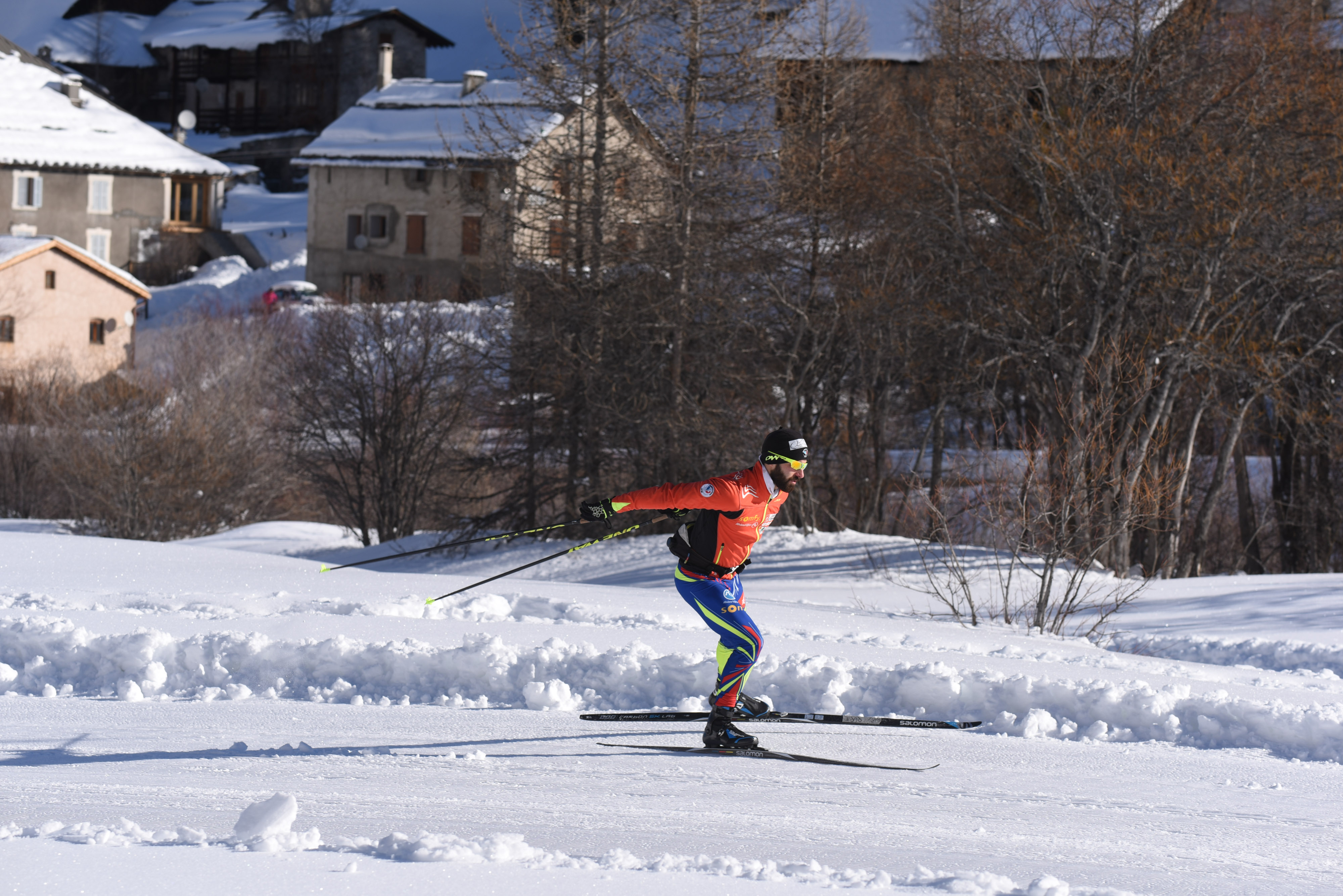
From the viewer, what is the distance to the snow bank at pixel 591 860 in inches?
178

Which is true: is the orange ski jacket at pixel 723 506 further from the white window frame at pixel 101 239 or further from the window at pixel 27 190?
the window at pixel 27 190

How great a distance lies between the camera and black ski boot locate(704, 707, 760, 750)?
21.2 ft

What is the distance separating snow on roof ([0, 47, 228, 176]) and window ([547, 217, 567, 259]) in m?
37.5

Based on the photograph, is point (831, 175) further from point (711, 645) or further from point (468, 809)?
point (468, 809)

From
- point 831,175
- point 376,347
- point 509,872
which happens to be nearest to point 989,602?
point 509,872

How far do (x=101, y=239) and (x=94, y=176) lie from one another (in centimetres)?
282

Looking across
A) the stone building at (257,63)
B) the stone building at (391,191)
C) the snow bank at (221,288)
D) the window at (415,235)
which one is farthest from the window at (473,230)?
the stone building at (257,63)

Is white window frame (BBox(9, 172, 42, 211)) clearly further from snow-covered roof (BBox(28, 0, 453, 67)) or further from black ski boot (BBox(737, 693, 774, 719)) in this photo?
black ski boot (BBox(737, 693, 774, 719))

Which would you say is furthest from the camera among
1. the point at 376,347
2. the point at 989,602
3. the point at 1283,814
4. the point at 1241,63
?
the point at 376,347

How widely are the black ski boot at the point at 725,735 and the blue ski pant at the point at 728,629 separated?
50mm

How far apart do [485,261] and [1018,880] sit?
20.2 metres

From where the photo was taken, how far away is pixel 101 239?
52312 millimetres

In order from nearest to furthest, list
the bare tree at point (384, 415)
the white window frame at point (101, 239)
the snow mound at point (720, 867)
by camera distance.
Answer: the snow mound at point (720, 867) → the bare tree at point (384, 415) → the white window frame at point (101, 239)

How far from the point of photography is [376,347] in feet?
92.5
